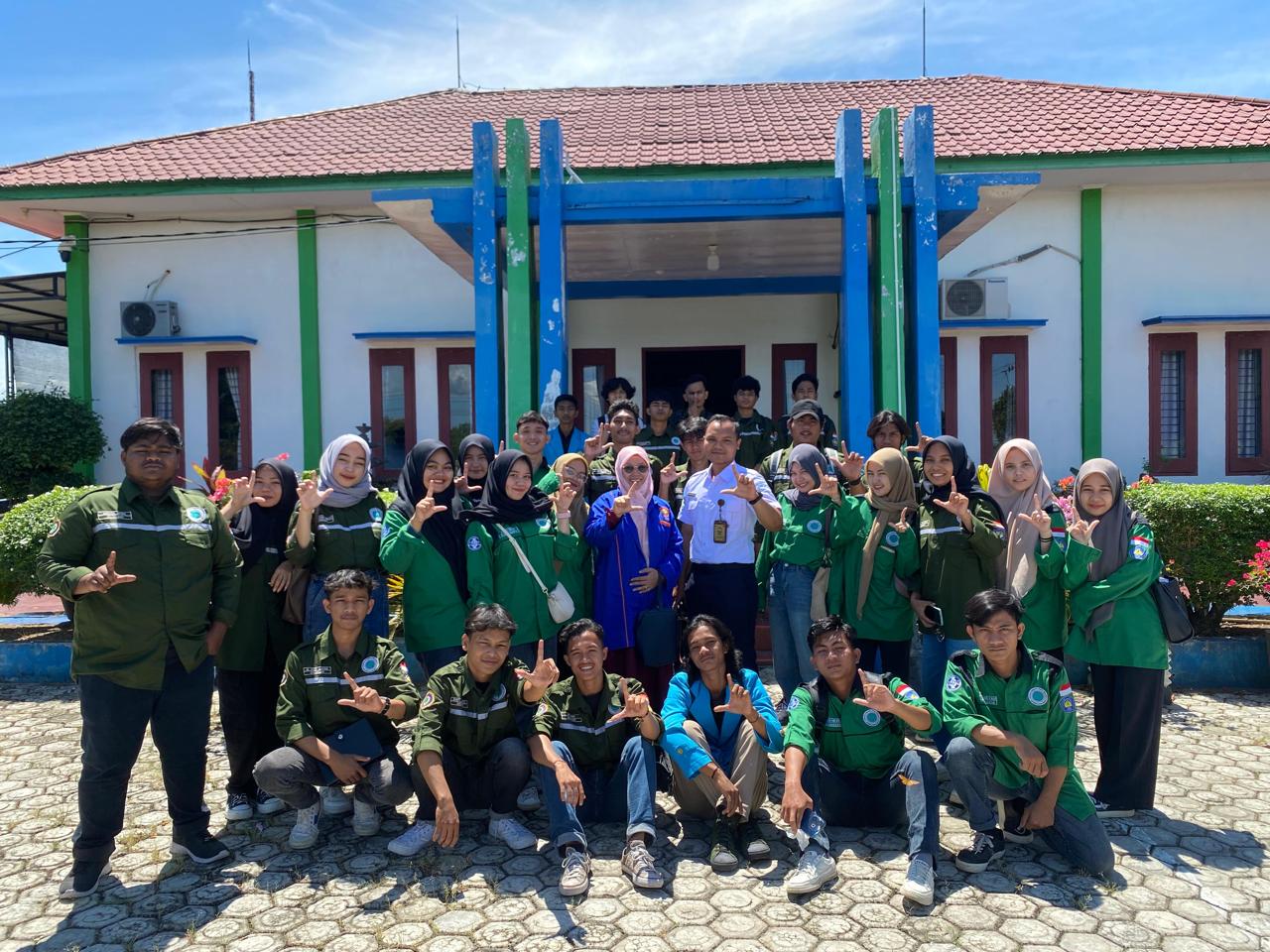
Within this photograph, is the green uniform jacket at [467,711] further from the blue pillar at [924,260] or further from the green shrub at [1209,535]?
the green shrub at [1209,535]

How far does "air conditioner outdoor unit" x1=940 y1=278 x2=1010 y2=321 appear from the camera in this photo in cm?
1017

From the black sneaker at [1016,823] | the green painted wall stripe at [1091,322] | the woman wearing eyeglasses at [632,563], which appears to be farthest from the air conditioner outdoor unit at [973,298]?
the black sneaker at [1016,823]

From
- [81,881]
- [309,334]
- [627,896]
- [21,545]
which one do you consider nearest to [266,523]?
[81,881]

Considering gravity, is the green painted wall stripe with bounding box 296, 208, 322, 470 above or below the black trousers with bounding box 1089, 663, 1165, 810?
above

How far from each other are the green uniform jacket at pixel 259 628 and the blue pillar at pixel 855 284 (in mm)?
4089

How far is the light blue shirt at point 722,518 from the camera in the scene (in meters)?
4.53

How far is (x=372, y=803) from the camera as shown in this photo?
376 centimetres

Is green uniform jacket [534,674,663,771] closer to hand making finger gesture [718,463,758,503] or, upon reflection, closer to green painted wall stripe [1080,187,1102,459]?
hand making finger gesture [718,463,758,503]

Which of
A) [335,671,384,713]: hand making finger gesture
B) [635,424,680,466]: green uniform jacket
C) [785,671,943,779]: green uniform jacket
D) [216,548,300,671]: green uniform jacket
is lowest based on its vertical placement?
[785,671,943,779]: green uniform jacket

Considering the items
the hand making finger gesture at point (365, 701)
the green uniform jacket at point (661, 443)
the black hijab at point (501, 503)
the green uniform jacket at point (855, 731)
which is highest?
the green uniform jacket at point (661, 443)

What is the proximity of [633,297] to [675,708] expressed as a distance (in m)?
7.34

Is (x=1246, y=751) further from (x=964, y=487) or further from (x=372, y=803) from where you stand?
(x=372, y=803)

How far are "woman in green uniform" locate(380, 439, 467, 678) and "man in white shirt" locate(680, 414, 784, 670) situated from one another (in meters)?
1.19

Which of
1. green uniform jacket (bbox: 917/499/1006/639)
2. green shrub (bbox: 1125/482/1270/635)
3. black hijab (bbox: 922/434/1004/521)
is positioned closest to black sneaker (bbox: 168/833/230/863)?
green uniform jacket (bbox: 917/499/1006/639)
